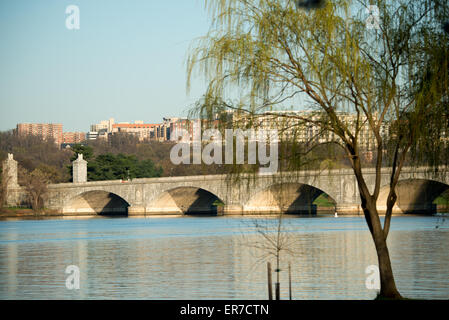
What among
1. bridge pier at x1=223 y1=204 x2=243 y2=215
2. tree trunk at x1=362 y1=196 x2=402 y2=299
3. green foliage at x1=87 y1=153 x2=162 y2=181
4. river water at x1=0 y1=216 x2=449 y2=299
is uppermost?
green foliage at x1=87 y1=153 x2=162 y2=181

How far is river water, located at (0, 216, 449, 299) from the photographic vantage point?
19.4m

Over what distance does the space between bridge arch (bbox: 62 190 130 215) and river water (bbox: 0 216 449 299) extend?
38.8 meters

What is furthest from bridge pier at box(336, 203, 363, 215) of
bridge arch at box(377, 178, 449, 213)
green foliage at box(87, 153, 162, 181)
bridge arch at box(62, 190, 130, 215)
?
green foliage at box(87, 153, 162, 181)

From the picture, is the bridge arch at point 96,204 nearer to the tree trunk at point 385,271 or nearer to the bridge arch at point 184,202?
the bridge arch at point 184,202

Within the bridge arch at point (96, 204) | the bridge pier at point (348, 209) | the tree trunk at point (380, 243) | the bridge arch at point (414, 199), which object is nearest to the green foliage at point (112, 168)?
the bridge arch at point (96, 204)

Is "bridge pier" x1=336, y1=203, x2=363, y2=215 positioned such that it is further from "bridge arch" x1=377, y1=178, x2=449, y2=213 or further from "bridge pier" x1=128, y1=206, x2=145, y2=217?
"bridge pier" x1=128, y1=206, x2=145, y2=217

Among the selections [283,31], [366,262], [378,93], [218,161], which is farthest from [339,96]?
[366,262]

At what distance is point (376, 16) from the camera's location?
42.5 feet

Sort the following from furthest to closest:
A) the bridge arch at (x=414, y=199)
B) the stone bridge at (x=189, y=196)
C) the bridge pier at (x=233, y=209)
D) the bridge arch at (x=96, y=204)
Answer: the bridge arch at (x=96, y=204) < the bridge pier at (x=233, y=209) < the stone bridge at (x=189, y=196) < the bridge arch at (x=414, y=199)

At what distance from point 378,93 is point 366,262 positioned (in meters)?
14.0

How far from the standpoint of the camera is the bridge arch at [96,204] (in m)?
81.9

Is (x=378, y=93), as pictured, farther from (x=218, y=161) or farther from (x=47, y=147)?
(x=47, y=147)

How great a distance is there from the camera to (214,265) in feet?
85.8

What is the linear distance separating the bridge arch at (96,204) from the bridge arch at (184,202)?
4.56 metres
